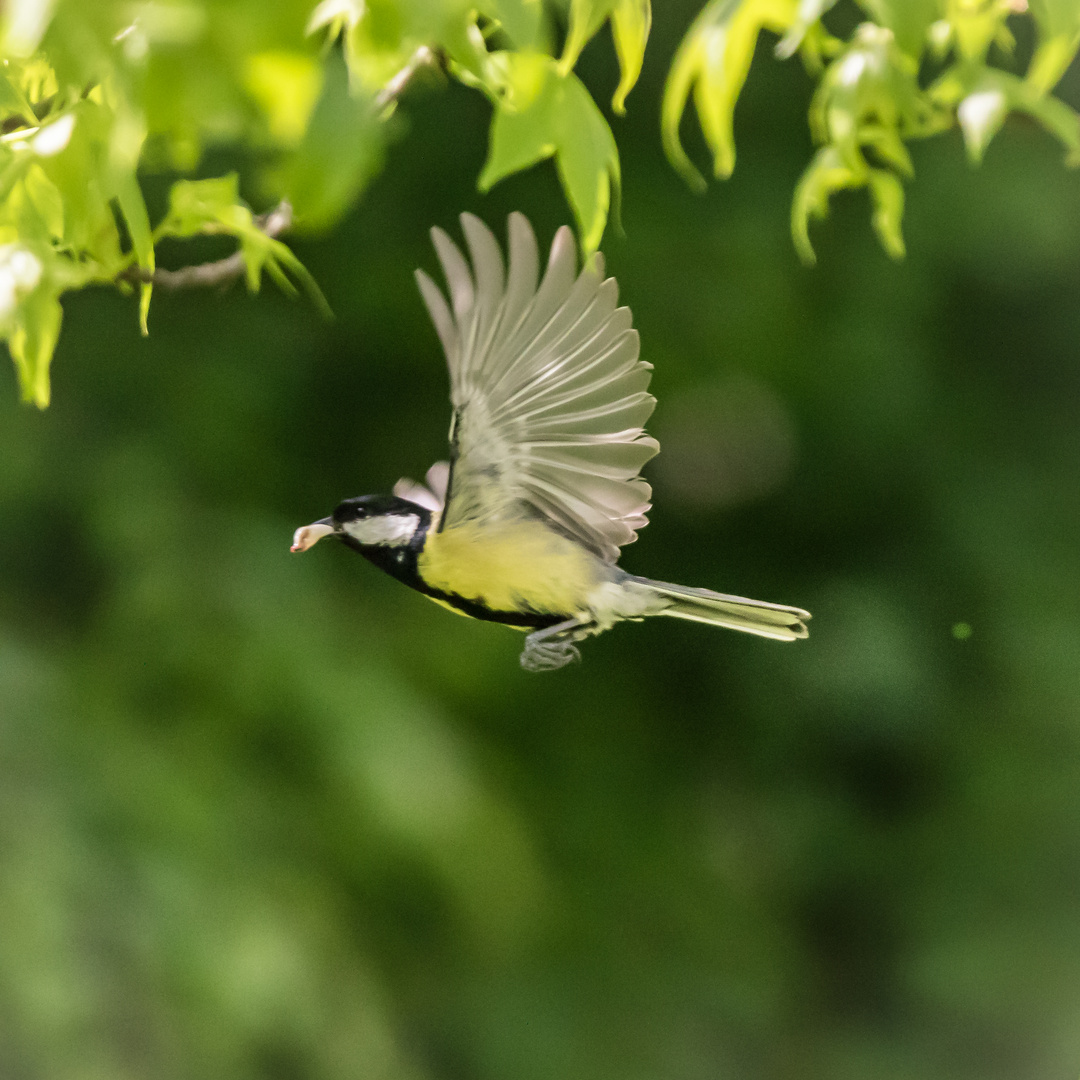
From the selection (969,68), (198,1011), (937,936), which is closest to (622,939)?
(937,936)

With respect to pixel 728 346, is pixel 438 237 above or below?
above

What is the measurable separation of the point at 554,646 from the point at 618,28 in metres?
0.34

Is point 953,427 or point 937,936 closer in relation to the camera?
point 953,427

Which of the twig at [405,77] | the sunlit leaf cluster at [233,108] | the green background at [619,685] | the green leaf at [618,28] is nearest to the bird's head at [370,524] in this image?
the sunlit leaf cluster at [233,108]

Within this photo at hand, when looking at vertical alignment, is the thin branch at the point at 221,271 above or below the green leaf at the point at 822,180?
above

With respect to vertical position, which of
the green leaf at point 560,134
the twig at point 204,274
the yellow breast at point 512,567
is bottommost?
the twig at point 204,274

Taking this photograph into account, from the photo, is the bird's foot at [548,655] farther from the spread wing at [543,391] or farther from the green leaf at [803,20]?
the green leaf at [803,20]

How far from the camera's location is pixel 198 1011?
6.82ft

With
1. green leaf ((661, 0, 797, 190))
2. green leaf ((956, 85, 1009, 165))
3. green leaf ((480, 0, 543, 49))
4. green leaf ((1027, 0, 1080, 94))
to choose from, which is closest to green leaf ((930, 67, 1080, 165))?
green leaf ((956, 85, 1009, 165))

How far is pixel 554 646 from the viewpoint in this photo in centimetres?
47

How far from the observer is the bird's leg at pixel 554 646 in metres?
0.45

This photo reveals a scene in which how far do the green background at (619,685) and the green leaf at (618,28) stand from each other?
4.03ft

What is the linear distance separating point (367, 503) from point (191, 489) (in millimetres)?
1760

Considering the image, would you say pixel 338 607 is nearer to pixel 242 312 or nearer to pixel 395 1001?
pixel 242 312
